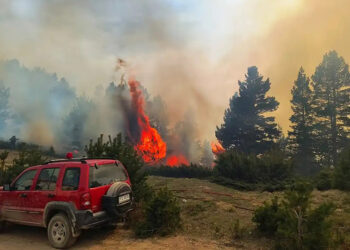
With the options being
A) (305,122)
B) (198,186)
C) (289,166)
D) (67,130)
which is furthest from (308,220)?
(67,130)

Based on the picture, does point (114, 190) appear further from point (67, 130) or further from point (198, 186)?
point (67, 130)

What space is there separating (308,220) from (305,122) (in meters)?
40.8

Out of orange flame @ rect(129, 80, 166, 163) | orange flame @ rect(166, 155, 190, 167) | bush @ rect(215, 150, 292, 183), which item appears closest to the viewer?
bush @ rect(215, 150, 292, 183)

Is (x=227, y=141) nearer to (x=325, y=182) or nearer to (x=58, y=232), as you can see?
(x=325, y=182)

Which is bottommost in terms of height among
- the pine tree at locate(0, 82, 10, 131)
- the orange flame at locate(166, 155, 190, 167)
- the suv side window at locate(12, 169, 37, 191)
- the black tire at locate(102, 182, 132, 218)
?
the black tire at locate(102, 182, 132, 218)

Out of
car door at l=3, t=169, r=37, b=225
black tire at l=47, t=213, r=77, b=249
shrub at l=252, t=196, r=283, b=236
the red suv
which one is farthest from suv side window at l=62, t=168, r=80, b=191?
shrub at l=252, t=196, r=283, b=236

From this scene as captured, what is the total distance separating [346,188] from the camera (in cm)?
1459

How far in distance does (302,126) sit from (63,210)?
4086 centimetres

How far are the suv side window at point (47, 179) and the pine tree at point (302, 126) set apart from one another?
3618 cm

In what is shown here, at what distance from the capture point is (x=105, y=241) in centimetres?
783

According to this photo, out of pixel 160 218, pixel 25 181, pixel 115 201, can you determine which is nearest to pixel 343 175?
pixel 160 218

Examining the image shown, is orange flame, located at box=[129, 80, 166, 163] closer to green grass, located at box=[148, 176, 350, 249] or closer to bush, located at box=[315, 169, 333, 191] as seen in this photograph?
bush, located at box=[315, 169, 333, 191]

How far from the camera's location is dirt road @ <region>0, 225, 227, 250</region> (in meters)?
7.29

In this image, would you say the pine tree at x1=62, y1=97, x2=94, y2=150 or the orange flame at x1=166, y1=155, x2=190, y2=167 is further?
the pine tree at x1=62, y1=97, x2=94, y2=150
